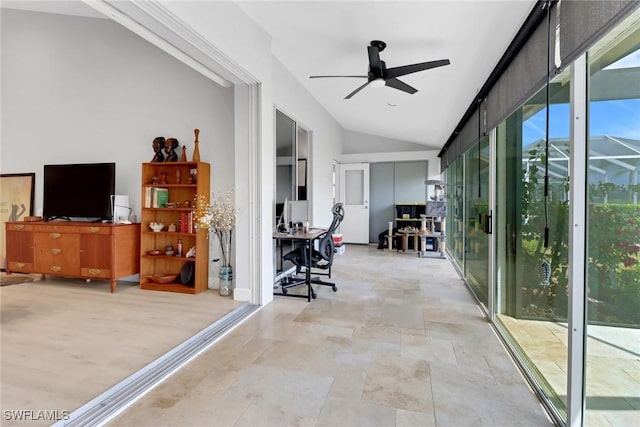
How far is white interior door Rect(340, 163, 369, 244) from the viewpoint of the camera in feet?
25.5

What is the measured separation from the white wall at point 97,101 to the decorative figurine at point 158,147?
0.18 m

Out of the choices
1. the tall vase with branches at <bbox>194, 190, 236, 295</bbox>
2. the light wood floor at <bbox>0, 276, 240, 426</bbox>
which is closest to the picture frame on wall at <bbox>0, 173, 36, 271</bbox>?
the light wood floor at <bbox>0, 276, 240, 426</bbox>

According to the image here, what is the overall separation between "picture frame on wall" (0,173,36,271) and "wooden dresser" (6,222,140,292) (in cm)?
67

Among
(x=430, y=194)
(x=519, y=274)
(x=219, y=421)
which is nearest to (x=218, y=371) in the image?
(x=219, y=421)

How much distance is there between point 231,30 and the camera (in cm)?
272

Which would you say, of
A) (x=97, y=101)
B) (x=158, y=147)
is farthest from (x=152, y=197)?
(x=97, y=101)

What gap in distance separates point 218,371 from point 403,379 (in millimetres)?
1212

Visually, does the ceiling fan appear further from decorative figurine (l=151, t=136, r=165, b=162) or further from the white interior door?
the white interior door

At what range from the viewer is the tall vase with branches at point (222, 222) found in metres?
3.63

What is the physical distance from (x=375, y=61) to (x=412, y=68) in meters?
0.36

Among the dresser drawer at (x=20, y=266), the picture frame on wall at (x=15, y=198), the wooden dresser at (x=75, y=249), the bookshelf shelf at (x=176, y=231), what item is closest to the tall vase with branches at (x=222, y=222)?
the bookshelf shelf at (x=176, y=231)

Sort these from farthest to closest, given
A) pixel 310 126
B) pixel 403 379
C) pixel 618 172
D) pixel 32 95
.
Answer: pixel 310 126 < pixel 32 95 < pixel 403 379 < pixel 618 172

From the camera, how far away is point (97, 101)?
436 centimetres

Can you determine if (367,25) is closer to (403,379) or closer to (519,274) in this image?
(519,274)
